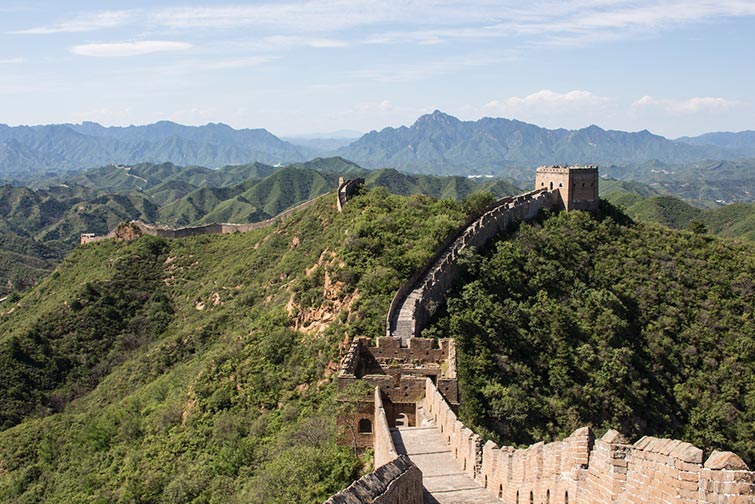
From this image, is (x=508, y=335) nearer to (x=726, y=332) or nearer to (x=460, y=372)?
(x=460, y=372)

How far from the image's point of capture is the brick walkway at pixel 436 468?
48.9 ft

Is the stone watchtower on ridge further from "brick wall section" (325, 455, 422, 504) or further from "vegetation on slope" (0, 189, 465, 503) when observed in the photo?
"brick wall section" (325, 455, 422, 504)

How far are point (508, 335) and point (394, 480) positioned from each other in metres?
28.3

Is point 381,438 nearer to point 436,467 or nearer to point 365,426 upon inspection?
point 436,467

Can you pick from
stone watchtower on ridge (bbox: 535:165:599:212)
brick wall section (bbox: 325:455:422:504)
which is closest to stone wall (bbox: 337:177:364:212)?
stone watchtower on ridge (bbox: 535:165:599:212)

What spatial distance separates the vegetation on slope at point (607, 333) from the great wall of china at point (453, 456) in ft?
11.9

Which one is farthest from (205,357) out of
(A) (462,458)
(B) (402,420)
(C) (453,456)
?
(A) (462,458)

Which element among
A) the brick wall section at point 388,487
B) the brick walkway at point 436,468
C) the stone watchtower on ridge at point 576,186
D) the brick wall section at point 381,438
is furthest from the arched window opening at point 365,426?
the stone watchtower on ridge at point 576,186

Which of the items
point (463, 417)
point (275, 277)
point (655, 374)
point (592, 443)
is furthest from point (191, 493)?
point (655, 374)

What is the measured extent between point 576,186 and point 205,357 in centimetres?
3295

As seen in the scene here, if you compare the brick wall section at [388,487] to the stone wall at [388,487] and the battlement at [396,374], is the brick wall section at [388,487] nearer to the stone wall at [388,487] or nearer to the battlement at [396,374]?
the stone wall at [388,487]

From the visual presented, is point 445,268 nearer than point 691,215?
Yes

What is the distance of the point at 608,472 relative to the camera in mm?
9547

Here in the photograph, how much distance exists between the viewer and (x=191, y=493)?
93.1 ft
